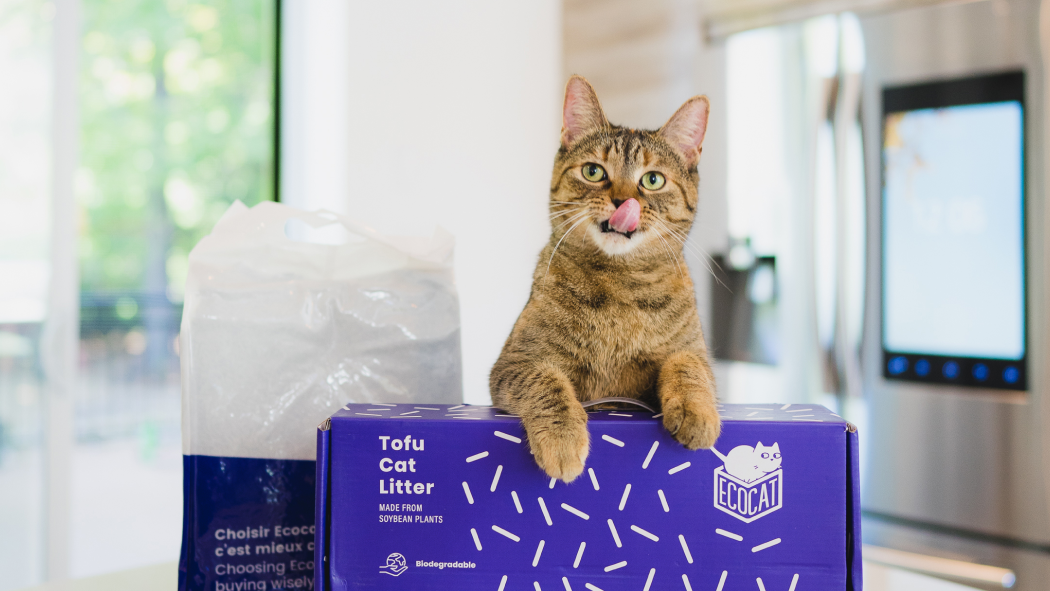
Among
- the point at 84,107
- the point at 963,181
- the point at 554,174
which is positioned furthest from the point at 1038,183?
the point at 84,107

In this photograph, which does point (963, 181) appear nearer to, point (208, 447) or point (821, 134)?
point (821, 134)

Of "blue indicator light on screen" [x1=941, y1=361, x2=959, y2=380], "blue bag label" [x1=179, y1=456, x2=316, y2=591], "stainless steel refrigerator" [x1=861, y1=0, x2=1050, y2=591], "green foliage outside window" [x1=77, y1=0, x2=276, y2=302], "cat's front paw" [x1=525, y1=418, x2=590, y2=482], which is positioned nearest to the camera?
"cat's front paw" [x1=525, y1=418, x2=590, y2=482]

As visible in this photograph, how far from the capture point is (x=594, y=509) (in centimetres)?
63

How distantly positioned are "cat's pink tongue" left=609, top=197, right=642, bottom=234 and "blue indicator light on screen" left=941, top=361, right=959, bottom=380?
1316 millimetres

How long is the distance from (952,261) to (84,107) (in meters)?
2.37

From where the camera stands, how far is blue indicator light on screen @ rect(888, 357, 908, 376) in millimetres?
1764

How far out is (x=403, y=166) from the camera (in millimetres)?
2166

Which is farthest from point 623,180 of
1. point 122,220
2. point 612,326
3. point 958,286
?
point 122,220

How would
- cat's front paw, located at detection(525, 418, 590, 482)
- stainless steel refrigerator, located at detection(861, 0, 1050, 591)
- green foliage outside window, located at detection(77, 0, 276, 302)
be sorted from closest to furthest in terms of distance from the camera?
cat's front paw, located at detection(525, 418, 590, 482) < stainless steel refrigerator, located at detection(861, 0, 1050, 591) < green foliage outside window, located at detection(77, 0, 276, 302)

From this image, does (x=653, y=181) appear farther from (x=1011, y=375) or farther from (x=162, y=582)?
(x=1011, y=375)

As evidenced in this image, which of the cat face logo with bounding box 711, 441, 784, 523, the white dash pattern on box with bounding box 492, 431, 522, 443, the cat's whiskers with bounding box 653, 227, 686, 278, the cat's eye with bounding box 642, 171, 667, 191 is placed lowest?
the cat face logo with bounding box 711, 441, 784, 523

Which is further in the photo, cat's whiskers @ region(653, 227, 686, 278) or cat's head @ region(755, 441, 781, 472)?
cat's whiskers @ region(653, 227, 686, 278)

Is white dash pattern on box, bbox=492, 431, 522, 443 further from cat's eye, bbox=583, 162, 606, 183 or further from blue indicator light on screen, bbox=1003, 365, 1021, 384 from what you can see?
blue indicator light on screen, bbox=1003, 365, 1021, 384

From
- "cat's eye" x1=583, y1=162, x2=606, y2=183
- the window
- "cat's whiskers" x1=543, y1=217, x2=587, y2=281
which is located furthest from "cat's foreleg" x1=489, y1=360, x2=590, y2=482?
the window
